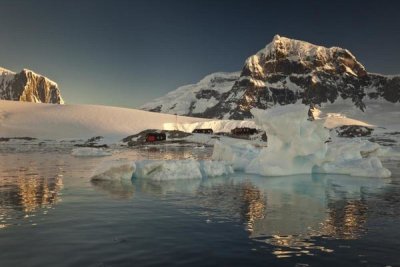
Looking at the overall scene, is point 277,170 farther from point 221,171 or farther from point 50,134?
point 50,134

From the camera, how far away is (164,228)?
685 inches

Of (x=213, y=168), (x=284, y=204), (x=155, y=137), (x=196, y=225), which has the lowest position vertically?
(x=196, y=225)

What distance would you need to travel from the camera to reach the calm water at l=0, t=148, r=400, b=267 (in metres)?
13.3

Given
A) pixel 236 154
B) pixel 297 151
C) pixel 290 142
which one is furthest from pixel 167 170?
pixel 236 154

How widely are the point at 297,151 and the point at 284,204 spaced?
16622 mm

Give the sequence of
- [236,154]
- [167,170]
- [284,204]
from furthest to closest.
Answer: [236,154] → [167,170] → [284,204]

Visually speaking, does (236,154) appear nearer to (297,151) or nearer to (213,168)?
(213,168)

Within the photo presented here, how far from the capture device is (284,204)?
23562mm

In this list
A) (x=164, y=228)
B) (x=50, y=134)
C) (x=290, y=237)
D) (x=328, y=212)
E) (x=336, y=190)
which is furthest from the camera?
(x=50, y=134)

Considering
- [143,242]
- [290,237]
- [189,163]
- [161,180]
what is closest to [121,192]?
[161,180]

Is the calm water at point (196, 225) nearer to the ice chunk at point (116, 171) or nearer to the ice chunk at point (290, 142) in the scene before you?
the ice chunk at point (116, 171)

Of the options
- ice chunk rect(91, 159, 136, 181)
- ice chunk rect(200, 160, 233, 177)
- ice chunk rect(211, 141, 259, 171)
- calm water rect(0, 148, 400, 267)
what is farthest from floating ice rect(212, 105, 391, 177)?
ice chunk rect(91, 159, 136, 181)

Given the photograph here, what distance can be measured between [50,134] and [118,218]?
532ft

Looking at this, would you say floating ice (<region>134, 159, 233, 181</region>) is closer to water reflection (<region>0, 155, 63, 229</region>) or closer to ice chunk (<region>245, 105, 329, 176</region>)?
water reflection (<region>0, 155, 63, 229</region>)
